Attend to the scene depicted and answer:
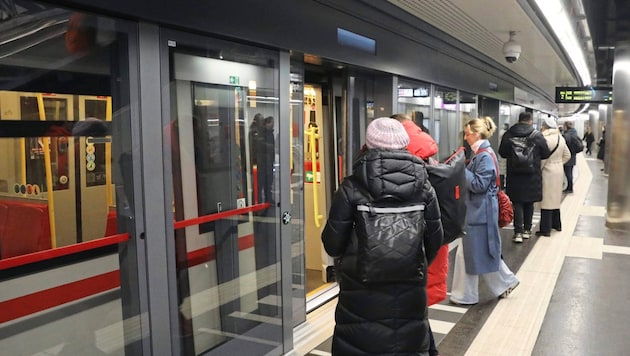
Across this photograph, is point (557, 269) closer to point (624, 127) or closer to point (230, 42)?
point (624, 127)

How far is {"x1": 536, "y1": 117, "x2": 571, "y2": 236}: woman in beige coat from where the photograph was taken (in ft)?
21.9

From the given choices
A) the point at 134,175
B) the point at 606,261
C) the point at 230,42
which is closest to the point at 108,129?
the point at 134,175

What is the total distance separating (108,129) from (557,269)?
4674mm

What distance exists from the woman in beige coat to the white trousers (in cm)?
279

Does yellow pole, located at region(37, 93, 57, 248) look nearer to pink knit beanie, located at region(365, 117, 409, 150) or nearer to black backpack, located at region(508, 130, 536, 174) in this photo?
pink knit beanie, located at region(365, 117, 409, 150)

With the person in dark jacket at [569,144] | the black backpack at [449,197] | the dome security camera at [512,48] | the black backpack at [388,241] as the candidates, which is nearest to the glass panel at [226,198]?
the black backpack at [388,241]

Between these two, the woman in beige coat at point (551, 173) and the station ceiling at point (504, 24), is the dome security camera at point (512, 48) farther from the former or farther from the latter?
the woman in beige coat at point (551, 173)

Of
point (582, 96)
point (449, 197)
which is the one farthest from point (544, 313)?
point (582, 96)

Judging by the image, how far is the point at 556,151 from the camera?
22.0 ft

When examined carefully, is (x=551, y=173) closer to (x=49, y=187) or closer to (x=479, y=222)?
(x=479, y=222)

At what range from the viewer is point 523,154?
621cm

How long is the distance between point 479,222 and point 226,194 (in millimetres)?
2156

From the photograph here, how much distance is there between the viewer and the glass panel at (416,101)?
5.21 m

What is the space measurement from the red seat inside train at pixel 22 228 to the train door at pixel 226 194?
0.64 meters
